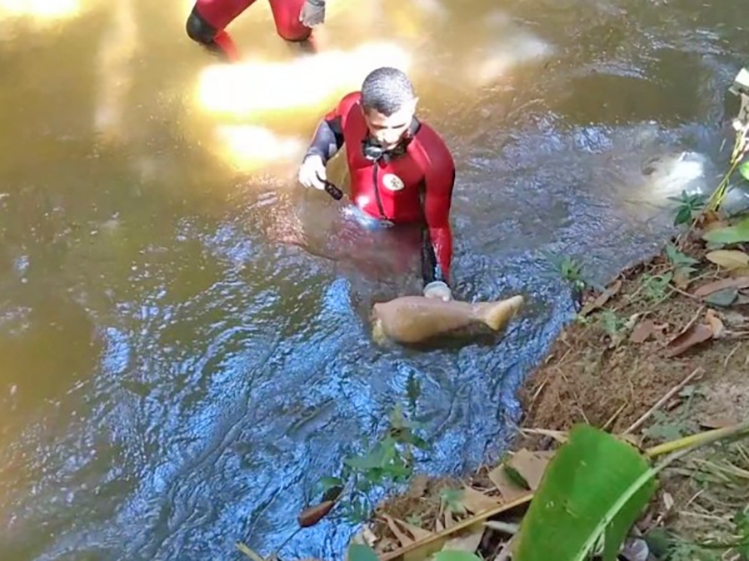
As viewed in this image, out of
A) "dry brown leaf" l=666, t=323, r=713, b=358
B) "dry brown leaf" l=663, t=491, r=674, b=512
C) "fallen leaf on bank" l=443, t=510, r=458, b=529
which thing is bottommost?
"dry brown leaf" l=666, t=323, r=713, b=358

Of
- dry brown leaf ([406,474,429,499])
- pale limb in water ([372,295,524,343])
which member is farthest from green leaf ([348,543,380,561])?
pale limb in water ([372,295,524,343])

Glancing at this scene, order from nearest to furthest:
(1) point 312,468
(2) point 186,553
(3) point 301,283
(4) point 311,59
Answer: (2) point 186,553 → (1) point 312,468 → (3) point 301,283 → (4) point 311,59

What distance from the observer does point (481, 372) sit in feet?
10.5

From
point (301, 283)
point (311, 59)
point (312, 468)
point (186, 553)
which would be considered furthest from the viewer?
point (311, 59)

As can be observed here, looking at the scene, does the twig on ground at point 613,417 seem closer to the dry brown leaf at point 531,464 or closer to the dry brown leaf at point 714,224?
the dry brown leaf at point 531,464

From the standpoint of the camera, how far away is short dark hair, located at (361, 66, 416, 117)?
2.98m

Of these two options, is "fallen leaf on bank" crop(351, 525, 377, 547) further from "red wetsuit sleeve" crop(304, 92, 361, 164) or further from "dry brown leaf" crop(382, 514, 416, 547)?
"red wetsuit sleeve" crop(304, 92, 361, 164)

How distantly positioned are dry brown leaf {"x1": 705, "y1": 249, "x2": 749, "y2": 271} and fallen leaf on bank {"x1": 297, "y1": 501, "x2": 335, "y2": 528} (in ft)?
4.45

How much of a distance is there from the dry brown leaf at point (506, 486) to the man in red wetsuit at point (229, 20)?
2406 mm

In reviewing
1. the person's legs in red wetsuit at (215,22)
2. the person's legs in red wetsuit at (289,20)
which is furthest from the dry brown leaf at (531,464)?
the person's legs in red wetsuit at (215,22)

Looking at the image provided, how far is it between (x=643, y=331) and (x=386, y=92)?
1.06m

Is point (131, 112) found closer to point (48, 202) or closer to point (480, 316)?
point (48, 202)

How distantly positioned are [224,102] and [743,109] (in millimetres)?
2116

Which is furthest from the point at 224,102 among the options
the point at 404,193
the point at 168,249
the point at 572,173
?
the point at 572,173
